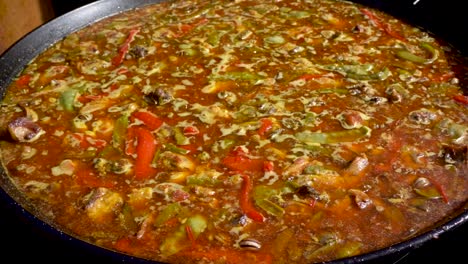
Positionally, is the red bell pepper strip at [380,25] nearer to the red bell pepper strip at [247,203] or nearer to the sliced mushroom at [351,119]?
the sliced mushroom at [351,119]

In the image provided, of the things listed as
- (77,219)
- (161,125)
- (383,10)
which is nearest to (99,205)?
(77,219)

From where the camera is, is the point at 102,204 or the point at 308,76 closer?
the point at 102,204

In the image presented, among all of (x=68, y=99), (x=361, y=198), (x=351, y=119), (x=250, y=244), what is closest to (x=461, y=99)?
(x=351, y=119)

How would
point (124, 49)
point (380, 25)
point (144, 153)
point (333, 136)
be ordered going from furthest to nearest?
1. point (380, 25)
2. point (124, 49)
3. point (333, 136)
4. point (144, 153)

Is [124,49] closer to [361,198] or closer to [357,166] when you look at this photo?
[357,166]

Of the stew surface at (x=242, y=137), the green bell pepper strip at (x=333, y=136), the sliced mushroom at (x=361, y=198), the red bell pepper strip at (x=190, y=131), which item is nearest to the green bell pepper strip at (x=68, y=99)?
the stew surface at (x=242, y=137)

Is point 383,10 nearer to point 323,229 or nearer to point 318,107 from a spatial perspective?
point 318,107
